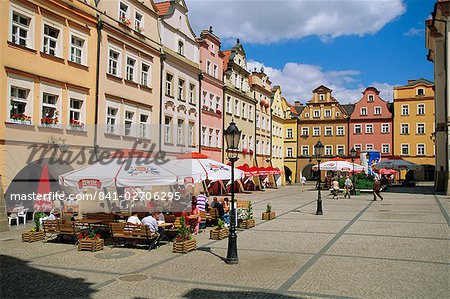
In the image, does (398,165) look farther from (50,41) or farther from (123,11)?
(50,41)

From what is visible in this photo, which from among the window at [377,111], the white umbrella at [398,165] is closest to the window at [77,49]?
the white umbrella at [398,165]

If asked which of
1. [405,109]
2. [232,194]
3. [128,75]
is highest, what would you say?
[405,109]

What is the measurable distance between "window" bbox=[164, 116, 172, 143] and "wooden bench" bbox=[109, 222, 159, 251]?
16.8 metres

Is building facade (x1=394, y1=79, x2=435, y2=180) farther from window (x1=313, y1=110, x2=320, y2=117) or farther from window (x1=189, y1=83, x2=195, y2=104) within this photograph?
window (x1=189, y1=83, x2=195, y2=104)

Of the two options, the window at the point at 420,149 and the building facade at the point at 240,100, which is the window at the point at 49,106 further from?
the window at the point at 420,149

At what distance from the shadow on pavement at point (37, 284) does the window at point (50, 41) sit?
39.9ft

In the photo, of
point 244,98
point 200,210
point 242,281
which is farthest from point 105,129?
point 244,98

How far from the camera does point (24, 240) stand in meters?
14.4

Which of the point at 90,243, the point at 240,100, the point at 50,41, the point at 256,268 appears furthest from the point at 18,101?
the point at 240,100

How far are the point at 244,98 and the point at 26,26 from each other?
2939cm

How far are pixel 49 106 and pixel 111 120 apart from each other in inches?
190

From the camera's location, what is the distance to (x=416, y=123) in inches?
2530

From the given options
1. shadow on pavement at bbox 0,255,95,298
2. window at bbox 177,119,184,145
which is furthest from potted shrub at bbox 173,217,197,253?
window at bbox 177,119,184,145

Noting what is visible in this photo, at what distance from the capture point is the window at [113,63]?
24.4 meters
